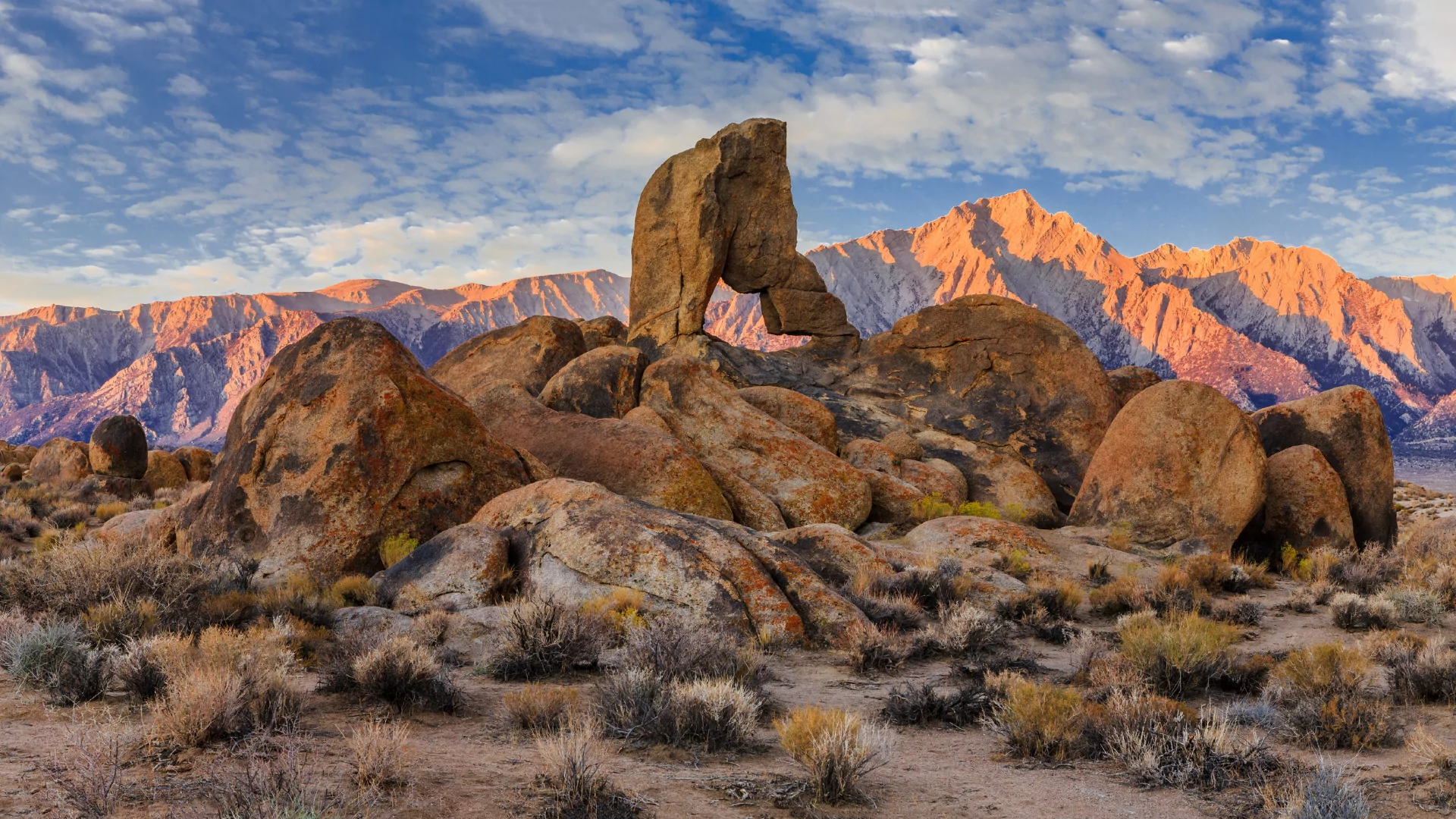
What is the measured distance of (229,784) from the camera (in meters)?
3.54

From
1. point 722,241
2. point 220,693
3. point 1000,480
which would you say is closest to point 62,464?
point 722,241

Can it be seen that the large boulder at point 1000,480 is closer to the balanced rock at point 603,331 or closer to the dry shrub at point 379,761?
the balanced rock at point 603,331

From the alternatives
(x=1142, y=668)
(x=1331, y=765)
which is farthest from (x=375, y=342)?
(x=1331, y=765)

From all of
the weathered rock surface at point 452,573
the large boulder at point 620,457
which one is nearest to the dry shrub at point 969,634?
the weathered rock surface at point 452,573

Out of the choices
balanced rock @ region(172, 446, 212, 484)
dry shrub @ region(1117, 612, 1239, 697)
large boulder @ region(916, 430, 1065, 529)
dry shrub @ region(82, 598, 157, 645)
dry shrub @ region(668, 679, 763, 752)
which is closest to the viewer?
dry shrub @ region(668, 679, 763, 752)

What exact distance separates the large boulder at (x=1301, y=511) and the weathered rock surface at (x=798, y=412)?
28.1 feet

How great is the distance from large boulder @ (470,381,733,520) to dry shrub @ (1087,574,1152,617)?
5.77 m

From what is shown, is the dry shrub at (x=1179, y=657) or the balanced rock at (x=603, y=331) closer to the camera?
the dry shrub at (x=1179, y=657)

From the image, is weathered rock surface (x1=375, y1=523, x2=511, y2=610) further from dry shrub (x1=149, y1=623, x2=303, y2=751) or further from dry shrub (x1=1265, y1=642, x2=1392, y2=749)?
dry shrub (x1=1265, y1=642, x2=1392, y2=749)

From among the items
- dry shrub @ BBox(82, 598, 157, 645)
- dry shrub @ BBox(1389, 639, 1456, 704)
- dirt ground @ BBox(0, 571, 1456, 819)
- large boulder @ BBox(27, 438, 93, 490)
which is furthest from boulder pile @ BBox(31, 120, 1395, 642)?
dry shrub @ BBox(1389, 639, 1456, 704)

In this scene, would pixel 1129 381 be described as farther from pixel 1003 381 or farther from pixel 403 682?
pixel 403 682

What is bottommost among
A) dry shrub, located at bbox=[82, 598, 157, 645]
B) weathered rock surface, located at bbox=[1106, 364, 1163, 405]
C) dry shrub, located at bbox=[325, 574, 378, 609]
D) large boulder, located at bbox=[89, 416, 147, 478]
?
dry shrub, located at bbox=[325, 574, 378, 609]

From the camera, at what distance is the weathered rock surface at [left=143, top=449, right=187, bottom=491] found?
2684 centimetres

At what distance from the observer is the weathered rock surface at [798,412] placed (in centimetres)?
1944
